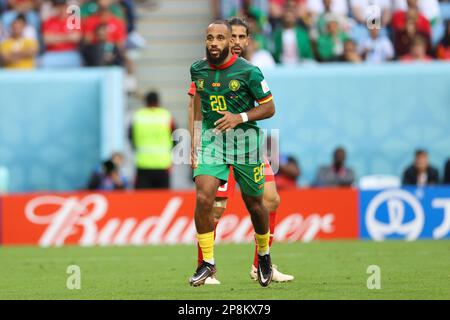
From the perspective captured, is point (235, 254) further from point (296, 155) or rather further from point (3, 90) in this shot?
point (3, 90)

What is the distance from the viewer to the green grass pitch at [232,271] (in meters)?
10.2

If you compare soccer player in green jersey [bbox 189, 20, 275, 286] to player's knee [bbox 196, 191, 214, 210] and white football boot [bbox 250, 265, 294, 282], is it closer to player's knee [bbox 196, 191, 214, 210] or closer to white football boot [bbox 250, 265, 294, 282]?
player's knee [bbox 196, 191, 214, 210]

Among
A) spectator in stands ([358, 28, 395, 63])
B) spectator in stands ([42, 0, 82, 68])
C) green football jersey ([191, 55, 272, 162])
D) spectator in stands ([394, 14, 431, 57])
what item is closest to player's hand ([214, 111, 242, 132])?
green football jersey ([191, 55, 272, 162])

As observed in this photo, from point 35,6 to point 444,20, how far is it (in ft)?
23.8

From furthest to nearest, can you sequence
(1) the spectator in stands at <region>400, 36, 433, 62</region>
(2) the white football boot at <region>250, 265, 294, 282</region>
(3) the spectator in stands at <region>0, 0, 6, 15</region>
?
(3) the spectator in stands at <region>0, 0, 6, 15</region>
(1) the spectator in stands at <region>400, 36, 433, 62</region>
(2) the white football boot at <region>250, 265, 294, 282</region>

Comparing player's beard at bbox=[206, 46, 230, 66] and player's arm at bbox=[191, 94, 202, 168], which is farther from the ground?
player's beard at bbox=[206, 46, 230, 66]

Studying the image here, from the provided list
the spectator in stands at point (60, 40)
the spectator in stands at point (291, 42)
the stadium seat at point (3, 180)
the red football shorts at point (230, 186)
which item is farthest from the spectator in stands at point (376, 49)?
the red football shorts at point (230, 186)

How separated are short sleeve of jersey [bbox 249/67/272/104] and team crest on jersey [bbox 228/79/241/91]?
0.35 feet

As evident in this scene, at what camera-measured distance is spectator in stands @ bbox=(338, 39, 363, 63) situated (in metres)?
22.0

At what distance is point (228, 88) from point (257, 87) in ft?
0.79

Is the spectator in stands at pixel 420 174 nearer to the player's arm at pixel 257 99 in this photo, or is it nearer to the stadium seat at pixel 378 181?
the stadium seat at pixel 378 181

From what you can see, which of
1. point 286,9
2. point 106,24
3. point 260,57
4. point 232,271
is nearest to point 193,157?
point 232,271

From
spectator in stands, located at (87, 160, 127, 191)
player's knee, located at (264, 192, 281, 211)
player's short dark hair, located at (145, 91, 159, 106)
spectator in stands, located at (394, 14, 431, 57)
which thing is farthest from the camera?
spectator in stands, located at (394, 14, 431, 57)
